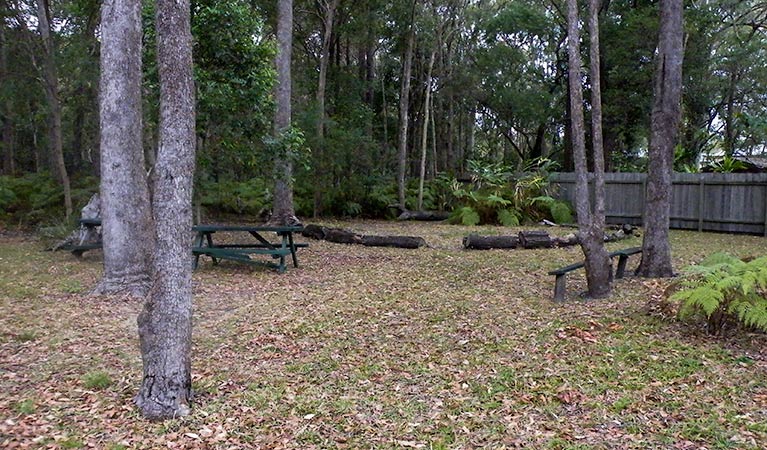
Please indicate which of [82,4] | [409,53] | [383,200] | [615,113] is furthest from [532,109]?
[82,4]

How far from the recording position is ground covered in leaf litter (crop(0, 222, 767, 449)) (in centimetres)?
332

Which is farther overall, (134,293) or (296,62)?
(296,62)

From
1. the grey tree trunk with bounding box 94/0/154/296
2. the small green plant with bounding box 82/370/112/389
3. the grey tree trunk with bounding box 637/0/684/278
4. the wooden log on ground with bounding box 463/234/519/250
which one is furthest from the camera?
the wooden log on ground with bounding box 463/234/519/250

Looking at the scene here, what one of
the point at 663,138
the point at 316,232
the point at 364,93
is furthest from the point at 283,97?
the point at 364,93

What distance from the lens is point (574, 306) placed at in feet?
20.1

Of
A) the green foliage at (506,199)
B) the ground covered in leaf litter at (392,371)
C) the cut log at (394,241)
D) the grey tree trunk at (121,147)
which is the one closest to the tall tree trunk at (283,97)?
the cut log at (394,241)

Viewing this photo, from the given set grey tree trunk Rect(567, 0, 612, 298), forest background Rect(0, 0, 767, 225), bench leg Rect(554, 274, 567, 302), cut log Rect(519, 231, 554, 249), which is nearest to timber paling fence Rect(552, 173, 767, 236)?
forest background Rect(0, 0, 767, 225)

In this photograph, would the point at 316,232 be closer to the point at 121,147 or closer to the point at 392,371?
the point at 121,147

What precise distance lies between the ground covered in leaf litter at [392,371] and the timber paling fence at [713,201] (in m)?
9.02

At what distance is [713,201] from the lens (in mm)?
14758

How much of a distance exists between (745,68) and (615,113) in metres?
6.81

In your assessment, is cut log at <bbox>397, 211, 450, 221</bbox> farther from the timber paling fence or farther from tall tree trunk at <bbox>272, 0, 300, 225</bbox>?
the timber paling fence

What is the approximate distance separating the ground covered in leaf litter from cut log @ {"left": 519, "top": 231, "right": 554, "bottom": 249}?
11.9ft

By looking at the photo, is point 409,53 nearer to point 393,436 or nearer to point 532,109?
point 532,109
